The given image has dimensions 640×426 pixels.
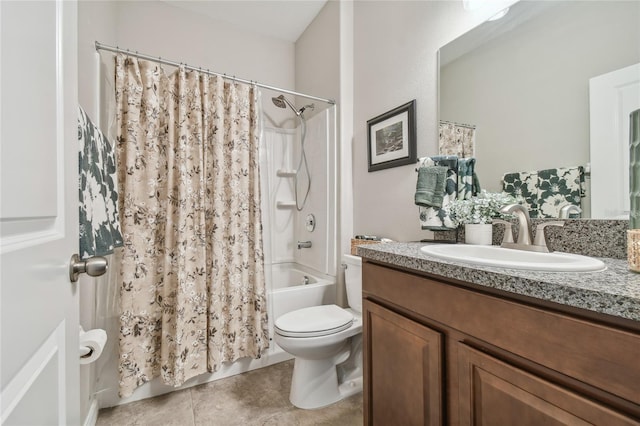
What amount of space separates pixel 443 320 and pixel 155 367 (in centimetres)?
164

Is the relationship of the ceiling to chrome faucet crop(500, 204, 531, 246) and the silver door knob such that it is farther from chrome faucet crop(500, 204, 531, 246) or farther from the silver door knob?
the silver door knob

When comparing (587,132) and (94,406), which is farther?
(94,406)

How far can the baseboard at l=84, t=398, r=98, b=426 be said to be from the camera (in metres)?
1.29

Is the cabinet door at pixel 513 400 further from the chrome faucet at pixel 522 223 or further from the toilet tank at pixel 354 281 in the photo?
the toilet tank at pixel 354 281

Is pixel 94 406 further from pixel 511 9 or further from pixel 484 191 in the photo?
pixel 511 9

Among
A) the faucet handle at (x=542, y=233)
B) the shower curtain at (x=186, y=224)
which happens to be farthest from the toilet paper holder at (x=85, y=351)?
the faucet handle at (x=542, y=233)

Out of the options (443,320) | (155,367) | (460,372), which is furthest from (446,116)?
(155,367)

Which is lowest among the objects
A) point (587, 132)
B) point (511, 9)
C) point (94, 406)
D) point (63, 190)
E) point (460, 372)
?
point (94, 406)

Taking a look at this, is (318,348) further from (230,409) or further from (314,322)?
(230,409)

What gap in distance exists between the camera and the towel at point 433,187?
4.09 ft

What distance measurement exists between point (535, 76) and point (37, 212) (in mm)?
1533

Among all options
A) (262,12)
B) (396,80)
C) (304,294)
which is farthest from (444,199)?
(262,12)

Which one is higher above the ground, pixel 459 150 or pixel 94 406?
pixel 459 150

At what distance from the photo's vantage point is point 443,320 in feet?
2.49
